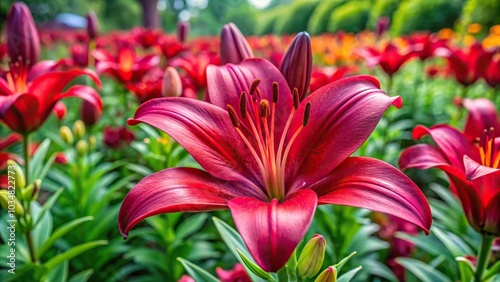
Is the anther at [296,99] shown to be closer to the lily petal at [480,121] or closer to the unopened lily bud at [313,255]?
the unopened lily bud at [313,255]

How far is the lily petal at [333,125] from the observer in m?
0.69

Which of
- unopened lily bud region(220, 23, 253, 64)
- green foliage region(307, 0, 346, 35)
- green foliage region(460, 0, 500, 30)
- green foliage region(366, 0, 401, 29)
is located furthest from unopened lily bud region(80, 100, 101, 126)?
green foliage region(307, 0, 346, 35)

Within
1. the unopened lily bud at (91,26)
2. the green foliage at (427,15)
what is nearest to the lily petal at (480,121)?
the unopened lily bud at (91,26)

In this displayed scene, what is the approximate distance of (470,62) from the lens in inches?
80.7

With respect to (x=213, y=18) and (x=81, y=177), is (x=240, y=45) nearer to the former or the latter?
(x=81, y=177)

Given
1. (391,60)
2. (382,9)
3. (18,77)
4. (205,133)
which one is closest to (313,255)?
(205,133)

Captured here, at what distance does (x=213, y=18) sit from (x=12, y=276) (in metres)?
7.57

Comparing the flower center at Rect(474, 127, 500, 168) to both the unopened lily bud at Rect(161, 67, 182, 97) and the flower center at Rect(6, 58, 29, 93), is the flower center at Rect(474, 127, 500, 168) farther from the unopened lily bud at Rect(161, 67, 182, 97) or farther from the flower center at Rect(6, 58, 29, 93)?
the flower center at Rect(6, 58, 29, 93)

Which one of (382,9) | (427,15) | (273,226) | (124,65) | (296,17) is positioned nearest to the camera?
(273,226)

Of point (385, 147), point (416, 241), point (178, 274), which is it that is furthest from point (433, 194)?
point (178, 274)

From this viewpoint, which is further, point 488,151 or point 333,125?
point 488,151

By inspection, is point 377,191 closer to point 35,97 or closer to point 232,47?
point 232,47

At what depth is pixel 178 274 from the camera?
1.55m

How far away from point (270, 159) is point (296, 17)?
955cm
